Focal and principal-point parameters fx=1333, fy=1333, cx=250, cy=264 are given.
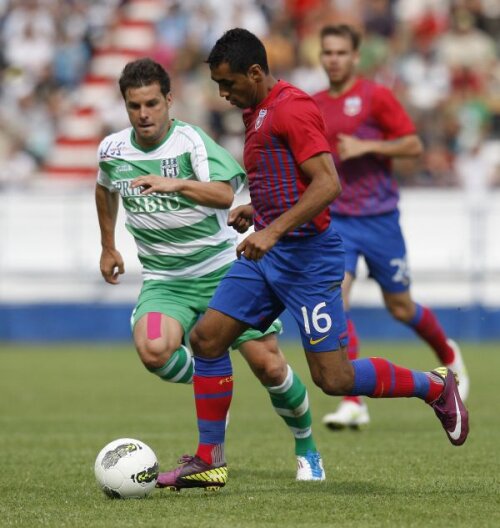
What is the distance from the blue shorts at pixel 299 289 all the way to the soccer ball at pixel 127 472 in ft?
2.72

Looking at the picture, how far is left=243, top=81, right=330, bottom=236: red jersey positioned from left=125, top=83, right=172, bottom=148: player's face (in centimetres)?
90

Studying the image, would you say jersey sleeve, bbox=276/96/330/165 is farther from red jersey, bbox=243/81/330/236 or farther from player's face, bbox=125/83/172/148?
player's face, bbox=125/83/172/148

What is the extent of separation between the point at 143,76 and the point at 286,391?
6.25ft

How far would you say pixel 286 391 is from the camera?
7.31 meters

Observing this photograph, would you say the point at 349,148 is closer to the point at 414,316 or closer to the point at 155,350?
the point at 414,316

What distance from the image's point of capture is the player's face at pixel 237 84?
6.38 m

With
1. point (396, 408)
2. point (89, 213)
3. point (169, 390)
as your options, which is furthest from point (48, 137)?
point (396, 408)

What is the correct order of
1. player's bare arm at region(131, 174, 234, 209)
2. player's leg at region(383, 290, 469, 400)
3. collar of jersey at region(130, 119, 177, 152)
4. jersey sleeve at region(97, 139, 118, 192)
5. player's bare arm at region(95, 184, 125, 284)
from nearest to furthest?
1. player's bare arm at region(131, 174, 234, 209)
2. collar of jersey at region(130, 119, 177, 152)
3. jersey sleeve at region(97, 139, 118, 192)
4. player's bare arm at region(95, 184, 125, 284)
5. player's leg at region(383, 290, 469, 400)

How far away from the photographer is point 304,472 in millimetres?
7227

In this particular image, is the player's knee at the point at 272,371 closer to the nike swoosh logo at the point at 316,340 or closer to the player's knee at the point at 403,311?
the nike swoosh logo at the point at 316,340

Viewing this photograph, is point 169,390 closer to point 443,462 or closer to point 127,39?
point 443,462

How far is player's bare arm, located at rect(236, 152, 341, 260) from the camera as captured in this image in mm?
6148

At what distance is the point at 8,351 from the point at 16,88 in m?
6.02

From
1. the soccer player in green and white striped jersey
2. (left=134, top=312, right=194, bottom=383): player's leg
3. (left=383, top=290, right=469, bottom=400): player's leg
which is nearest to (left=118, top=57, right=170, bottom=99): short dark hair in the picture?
the soccer player in green and white striped jersey
